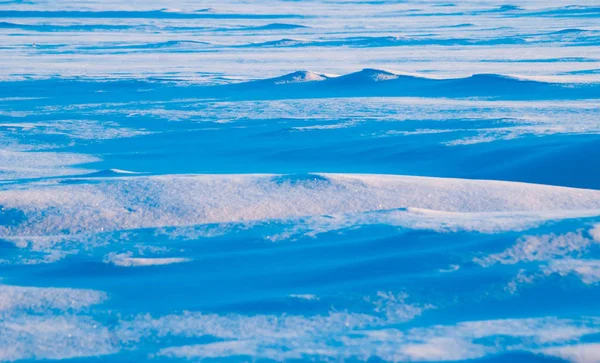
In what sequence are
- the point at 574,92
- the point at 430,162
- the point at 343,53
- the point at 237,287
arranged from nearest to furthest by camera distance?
the point at 237,287
the point at 430,162
the point at 574,92
the point at 343,53

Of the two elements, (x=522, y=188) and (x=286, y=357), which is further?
(x=522, y=188)

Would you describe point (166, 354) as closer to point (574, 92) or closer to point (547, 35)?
point (574, 92)

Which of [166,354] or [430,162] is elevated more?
[166,354]

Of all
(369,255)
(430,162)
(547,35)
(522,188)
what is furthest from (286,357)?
(547,35)

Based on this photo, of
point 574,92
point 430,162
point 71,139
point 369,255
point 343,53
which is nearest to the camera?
point 369,255

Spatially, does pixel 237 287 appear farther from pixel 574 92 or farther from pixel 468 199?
pixel 574 92

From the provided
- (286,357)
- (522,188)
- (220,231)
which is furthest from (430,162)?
→ (286,357)
